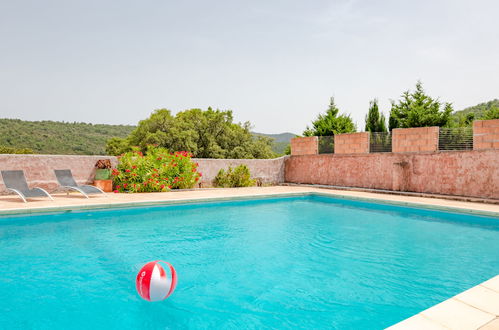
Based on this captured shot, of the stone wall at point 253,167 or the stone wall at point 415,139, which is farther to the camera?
the stone wall at point 253,167

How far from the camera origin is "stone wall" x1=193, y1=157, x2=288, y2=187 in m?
14.0

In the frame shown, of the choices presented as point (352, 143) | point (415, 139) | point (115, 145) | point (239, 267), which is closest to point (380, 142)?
point (352, 143)

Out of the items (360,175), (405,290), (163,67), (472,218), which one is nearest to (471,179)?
(472,218)

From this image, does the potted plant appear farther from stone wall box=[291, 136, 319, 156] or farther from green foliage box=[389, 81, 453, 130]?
green foliage box=[389, 81, 453, 130]

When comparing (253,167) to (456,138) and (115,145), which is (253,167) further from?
(115,145)

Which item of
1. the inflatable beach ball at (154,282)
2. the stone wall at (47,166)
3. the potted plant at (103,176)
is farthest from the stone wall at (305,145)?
the inflatable beach ball at (154,282)

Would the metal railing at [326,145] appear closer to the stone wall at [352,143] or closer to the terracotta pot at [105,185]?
the stone wall at [352,143]

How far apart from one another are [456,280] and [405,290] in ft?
2.90

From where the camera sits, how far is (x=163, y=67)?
20547 mm

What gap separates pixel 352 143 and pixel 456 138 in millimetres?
3741

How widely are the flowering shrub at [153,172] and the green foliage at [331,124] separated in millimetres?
13012

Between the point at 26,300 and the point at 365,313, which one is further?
the point at 26,300

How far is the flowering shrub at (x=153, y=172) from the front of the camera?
1192cm

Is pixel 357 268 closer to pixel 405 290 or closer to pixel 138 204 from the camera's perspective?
pixel 405 290
